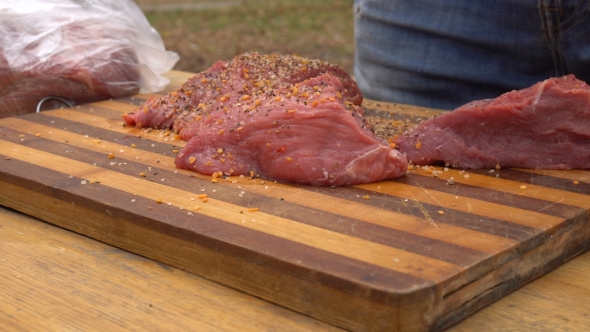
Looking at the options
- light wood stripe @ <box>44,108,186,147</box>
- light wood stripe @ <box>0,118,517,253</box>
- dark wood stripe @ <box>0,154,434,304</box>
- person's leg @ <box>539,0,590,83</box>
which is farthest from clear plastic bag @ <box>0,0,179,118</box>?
person's leg @ <box>539,0,590,83</box>

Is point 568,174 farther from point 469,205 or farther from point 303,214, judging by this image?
point 303,214

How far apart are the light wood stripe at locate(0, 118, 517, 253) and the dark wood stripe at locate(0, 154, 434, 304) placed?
0.31 m

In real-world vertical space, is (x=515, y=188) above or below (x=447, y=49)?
below

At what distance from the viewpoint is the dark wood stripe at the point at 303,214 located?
6.58 ft

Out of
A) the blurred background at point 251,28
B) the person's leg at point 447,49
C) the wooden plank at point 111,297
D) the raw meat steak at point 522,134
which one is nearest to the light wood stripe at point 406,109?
the person's leg at point 447,49

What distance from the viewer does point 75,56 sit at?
402 cm

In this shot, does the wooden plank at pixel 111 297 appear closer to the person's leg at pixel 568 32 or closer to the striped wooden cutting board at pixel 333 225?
the striped wooden cutting board at pixel 333 225

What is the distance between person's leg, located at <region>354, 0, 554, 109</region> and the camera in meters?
4.11

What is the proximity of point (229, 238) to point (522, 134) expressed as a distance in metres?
1.41

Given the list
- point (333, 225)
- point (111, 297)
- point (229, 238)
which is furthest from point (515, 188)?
point (111, 297)

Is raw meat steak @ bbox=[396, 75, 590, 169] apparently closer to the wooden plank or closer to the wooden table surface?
the wooden table surface

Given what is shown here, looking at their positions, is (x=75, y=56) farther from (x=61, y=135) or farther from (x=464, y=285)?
(x=464, y=285)

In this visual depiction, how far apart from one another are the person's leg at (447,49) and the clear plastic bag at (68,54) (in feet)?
4.91

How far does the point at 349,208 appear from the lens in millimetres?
2381
